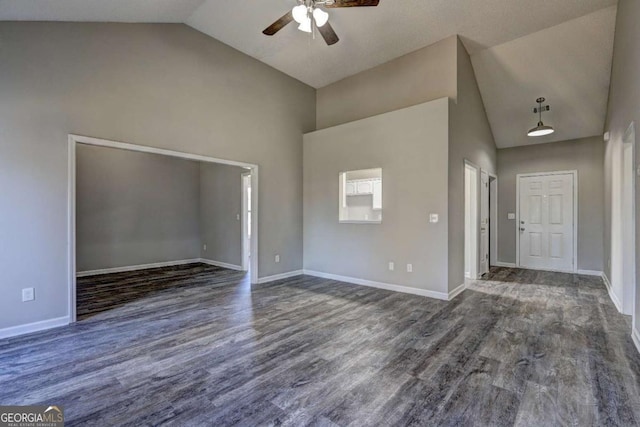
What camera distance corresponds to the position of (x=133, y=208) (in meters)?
6.63

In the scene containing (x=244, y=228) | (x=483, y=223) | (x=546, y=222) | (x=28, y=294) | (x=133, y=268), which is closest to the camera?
(x=28, y=294)

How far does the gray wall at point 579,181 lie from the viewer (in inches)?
226

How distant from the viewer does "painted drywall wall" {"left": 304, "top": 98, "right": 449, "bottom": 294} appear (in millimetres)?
4195

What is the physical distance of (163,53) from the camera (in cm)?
402

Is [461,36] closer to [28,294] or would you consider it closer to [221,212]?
[221,212]

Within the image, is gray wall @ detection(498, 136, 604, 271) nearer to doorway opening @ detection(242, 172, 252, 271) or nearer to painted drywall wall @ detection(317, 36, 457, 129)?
painted drywall wall @ detection(317, 36, 457, 129)

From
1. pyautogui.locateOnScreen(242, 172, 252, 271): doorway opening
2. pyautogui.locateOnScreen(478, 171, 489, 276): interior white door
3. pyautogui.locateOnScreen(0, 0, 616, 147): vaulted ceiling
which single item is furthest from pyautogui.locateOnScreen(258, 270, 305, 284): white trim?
pyautogui.locateOnScreen(0, 0, 616, 147): vaulted ceiling

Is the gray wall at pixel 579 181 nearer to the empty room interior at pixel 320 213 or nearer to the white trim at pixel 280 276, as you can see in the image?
the empty room interior at pixel 320 213

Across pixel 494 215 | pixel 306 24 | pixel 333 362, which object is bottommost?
pixel 333 362

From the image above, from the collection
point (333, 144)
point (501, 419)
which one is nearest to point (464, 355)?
point (501, 419)

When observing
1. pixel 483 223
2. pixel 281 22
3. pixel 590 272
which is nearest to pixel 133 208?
pixel 281 22

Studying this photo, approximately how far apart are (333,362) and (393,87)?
14.8 ft

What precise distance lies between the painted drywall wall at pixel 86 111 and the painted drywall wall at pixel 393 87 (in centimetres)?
150

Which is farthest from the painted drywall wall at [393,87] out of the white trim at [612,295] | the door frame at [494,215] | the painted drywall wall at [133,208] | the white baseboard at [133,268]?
the white baseboard at [133,268]
